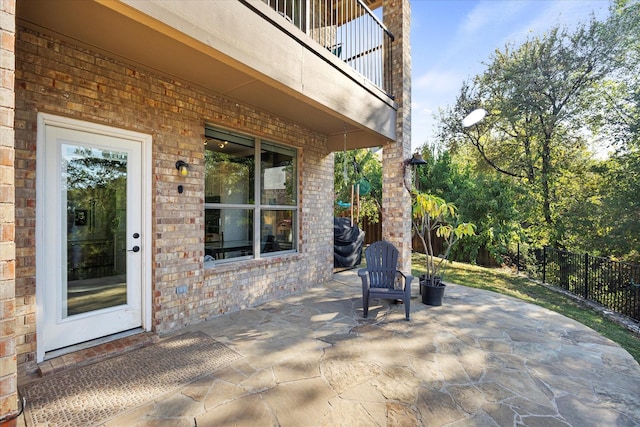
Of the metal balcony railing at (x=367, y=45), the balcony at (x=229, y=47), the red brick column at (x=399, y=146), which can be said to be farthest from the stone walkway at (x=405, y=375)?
the metal balcony railing at (x=367, y=45)

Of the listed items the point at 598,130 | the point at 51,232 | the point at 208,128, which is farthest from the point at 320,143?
the point at 598,130

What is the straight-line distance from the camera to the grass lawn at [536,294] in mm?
3793

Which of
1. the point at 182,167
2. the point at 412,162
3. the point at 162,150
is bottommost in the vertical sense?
the point at 182,167

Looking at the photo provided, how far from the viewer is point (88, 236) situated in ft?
9.39

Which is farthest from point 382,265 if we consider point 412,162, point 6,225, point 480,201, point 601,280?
point 480,201

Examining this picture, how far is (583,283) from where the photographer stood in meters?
5.71

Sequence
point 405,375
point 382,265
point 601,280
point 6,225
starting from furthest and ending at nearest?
point 601,280 → point 382,265 → point 405,375 → point 6,225

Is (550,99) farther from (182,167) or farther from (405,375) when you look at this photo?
(182,167)

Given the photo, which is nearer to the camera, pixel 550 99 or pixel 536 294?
pixel 536 294

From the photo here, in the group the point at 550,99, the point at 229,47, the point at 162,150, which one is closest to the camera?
the point at 229,47

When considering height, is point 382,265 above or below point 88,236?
below

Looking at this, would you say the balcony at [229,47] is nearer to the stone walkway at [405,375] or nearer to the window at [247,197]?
the window at [247,197]

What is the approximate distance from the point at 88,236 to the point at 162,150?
1.15m

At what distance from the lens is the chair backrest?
171 inches
